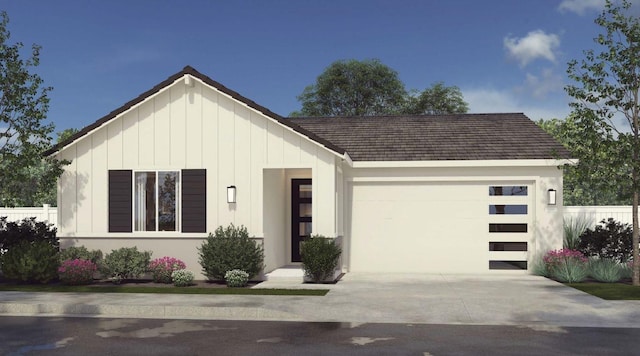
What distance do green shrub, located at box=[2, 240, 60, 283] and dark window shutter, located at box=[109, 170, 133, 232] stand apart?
62.4 inches

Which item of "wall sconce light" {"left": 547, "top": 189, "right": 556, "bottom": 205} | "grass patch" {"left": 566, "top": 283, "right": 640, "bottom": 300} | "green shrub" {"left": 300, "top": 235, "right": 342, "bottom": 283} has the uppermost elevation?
"wall sconce light" {"left": 547, "top": 189, "right": 556, "bottom": 205}

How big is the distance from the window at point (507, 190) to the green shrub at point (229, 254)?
678 centimetres

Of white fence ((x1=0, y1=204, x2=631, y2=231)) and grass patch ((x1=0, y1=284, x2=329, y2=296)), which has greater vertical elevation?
white fence ((x1=0, y1=204, x2=631, y2=231))

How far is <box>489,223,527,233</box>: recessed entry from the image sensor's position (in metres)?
17.9

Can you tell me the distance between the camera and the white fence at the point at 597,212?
67.4 ft

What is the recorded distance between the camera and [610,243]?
17406 millimetres

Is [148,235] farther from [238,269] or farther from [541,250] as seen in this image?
[541,250]

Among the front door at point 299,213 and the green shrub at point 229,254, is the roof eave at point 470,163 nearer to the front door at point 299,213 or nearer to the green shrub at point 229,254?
the front door at point 299,213

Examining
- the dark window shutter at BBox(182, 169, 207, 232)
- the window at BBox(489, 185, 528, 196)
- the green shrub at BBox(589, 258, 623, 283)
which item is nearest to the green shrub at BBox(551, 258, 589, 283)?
the green shrub at BBox(589, 258, 623, 283)

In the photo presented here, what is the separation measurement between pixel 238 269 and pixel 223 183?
89.4 inches

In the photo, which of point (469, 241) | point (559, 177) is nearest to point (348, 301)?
point (469, 241)

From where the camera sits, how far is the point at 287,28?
3600 cm

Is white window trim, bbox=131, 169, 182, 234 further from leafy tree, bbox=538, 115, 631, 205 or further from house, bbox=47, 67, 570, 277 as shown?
Result: leafy tree, bbox=538, 115, 631, 205

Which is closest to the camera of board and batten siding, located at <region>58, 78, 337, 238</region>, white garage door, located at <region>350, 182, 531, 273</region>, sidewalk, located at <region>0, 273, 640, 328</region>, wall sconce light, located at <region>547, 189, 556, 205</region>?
sidewalk, located at <region>0, 273, 640, 328</region>
